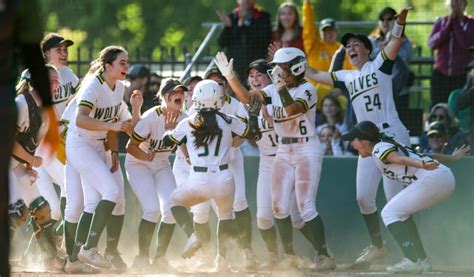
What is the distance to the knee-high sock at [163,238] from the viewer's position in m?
10.7

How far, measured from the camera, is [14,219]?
9.80 metres

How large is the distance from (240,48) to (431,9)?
6.86m

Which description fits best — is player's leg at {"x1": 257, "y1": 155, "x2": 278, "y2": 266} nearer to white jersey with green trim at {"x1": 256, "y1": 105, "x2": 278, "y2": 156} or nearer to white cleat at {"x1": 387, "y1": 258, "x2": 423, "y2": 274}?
white jersey with green trim at {"x1": 256, "y1": 105, "x2": 278, "y2": 156}

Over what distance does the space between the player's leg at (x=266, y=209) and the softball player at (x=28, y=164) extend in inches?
78.8

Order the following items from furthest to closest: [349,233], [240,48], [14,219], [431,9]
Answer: [431,9] < [240,48] < [349,233] < [14,219]

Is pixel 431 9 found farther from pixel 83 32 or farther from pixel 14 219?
pixel 14 219

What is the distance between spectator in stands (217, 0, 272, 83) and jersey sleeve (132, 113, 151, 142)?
2830 millimetres

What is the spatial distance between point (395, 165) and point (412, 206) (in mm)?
385

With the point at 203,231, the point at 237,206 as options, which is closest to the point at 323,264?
the point at 237,206

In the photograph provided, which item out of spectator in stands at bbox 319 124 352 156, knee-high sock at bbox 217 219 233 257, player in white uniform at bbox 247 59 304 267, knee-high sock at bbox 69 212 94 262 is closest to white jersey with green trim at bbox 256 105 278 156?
player in white uniform at bbox 247 59 304 267

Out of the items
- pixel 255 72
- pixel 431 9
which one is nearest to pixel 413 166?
pixel 255 72

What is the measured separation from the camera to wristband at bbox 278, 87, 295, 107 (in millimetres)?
10219

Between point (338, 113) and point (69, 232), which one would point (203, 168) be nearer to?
point (69, 232)

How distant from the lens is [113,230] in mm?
10688
